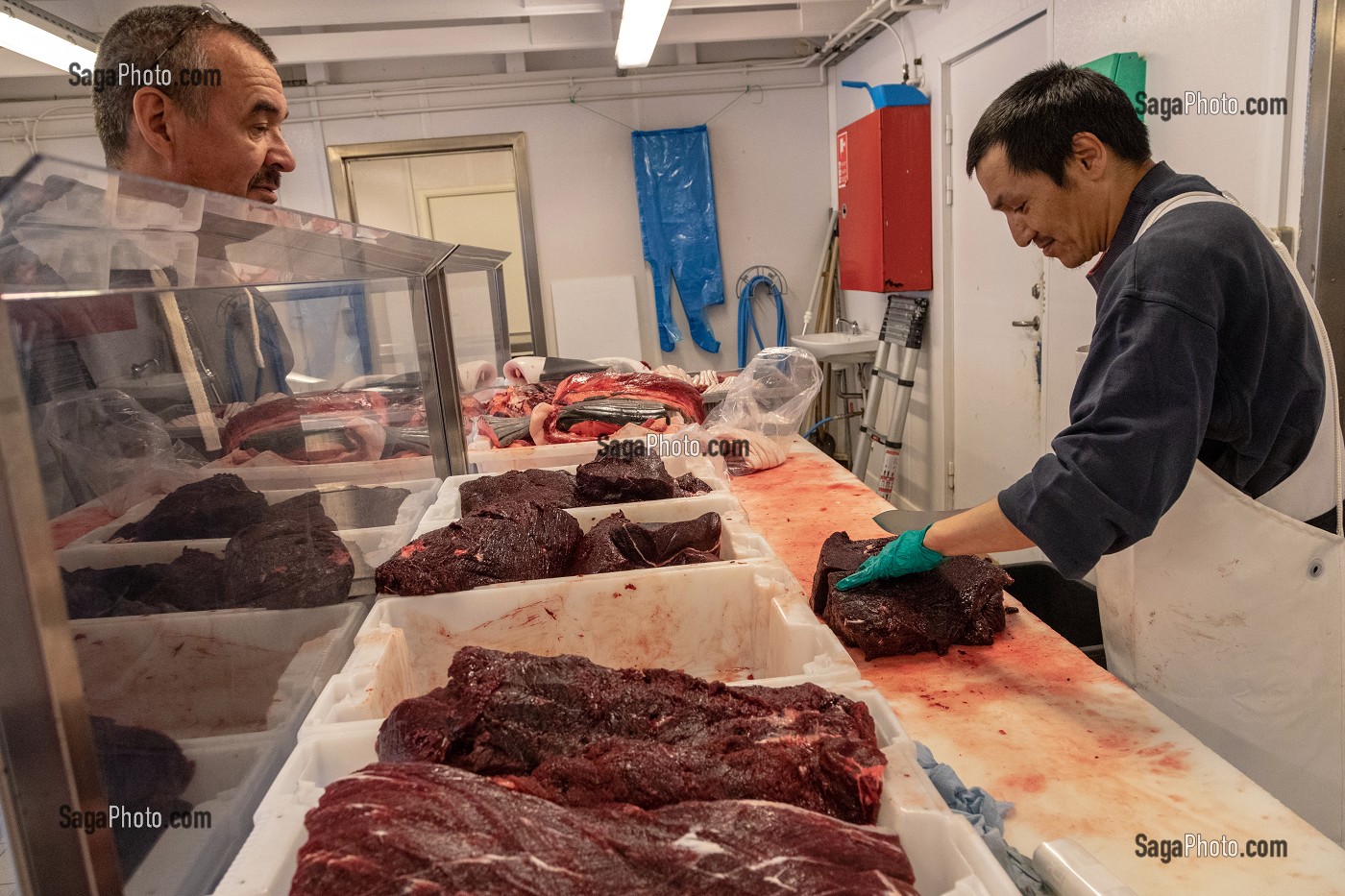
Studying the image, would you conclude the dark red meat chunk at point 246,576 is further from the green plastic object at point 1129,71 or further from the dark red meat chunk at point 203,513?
the green plastic object at point 1129,71

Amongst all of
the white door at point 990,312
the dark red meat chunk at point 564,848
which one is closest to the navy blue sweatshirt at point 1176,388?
the dark red meat chunk at point 564,848

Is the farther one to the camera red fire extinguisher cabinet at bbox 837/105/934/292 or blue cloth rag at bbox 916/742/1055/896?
red fire extinguisher cabinet at bbox 837/105/934/292

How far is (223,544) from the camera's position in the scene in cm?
131

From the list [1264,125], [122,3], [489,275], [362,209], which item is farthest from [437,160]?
[1264,125]

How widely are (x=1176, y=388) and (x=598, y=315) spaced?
608 centimetres

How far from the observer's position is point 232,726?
3.74 feet

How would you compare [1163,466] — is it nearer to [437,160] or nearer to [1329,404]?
[1329,404]

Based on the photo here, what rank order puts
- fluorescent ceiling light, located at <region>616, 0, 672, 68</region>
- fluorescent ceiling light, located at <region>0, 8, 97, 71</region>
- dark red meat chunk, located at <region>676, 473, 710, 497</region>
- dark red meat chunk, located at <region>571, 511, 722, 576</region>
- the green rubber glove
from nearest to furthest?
the green rubber glove < dark red meat chunk, located at <region>571, 511, 722, 576</region> < dark red meat chunk, located at <region>676, 473, 710, 497</region> < fluorescent ceiling light, located at <region>0, 8, 97, 71</region> < fluorescent ceiling light, located at <region>616, 0, 672, 68</region>

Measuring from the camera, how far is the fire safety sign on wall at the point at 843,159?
5.92 meters

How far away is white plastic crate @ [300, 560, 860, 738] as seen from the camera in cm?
174

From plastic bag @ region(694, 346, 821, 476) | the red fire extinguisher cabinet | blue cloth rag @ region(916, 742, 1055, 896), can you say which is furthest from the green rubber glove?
the red fire extinguisher cabinet

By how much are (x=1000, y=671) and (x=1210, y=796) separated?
0.47 m

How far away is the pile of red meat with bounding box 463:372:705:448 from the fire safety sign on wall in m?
2.68

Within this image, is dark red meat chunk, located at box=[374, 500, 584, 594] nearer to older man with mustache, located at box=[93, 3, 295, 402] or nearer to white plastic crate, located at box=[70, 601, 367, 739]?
white plastic crate, located at box=[70, 601, 367, 739]
